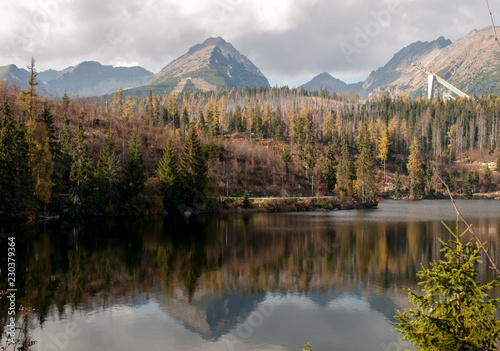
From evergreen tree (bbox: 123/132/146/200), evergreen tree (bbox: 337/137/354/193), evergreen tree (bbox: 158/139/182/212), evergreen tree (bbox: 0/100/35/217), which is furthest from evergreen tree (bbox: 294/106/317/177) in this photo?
evergreen tree (bbox: 0/100/35/217)

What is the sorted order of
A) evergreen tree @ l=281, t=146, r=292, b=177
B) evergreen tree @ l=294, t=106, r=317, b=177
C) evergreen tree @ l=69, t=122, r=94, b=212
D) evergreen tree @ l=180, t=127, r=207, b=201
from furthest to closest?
evergreen tree @ l=294, t=106, r=317, b=177, evergreen tree @ l=281, t=146, r=292, b=177, evergreen tree @ l=180, t=127, r=207, b=201, evergreen tree @ l=69, t=122, r=94, b=212

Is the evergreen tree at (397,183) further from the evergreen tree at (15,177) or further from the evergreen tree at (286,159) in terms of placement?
the evergreen tree at (15,177)

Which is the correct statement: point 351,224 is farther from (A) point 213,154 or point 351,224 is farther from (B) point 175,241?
(A) point 213,154

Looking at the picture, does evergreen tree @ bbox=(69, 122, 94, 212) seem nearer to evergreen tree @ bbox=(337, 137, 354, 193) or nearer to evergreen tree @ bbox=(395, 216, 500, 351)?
evergreen tree @ bbox=(337, 137, 354, 193)

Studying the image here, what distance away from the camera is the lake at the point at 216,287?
50.3 ft

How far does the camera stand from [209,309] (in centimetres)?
1828

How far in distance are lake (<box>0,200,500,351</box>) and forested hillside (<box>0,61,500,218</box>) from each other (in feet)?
44.9

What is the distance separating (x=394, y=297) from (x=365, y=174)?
65.4 metres

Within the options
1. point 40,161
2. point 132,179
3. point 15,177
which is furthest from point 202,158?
point 15,177

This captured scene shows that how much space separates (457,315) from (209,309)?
44.6ft

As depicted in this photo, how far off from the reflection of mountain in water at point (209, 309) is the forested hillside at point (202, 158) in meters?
33.5

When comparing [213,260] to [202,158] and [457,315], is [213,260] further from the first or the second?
[202,158]

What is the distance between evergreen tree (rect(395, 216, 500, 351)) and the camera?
6582 mm

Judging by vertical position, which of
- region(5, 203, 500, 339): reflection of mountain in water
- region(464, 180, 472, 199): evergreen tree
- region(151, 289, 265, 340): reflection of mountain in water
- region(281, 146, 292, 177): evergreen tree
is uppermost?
region(281, 146, 292, 177): evergreen tree
